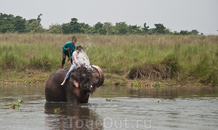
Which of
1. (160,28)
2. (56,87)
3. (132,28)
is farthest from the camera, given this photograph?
(132,28)

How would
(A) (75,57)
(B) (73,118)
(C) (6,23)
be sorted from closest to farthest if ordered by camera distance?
(B) (73,118) < (A) (75,57) < (C) (6,23)

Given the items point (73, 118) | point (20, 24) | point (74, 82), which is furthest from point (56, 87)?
point (20, 24)

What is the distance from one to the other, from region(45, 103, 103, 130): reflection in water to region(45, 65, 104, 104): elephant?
51 centimetres

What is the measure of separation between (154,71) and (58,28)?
25.5 meters

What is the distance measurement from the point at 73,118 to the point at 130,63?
1185cm

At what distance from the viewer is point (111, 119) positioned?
Result: 322 inches

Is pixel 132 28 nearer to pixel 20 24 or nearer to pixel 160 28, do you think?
pixel 160 28

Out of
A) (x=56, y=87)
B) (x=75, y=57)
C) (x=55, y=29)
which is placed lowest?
(x=56, y=87)

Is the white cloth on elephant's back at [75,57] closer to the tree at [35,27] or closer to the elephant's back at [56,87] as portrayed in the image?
the elephant's back at [56,87]

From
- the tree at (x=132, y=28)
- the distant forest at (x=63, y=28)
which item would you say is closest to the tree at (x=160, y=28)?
the distant forest at (x=63, y=28)

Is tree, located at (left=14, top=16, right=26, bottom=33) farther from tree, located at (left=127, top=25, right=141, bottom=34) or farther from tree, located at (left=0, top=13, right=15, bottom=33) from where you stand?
tree, located at (left=127, top=25, right=141, bottom=34)

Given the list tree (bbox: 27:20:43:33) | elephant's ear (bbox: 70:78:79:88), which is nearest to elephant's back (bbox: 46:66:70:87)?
elephant's ear (bbox: 70:78:79:88)

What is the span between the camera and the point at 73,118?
27.1 ft

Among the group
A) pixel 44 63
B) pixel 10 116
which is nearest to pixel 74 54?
pixel 10 116
